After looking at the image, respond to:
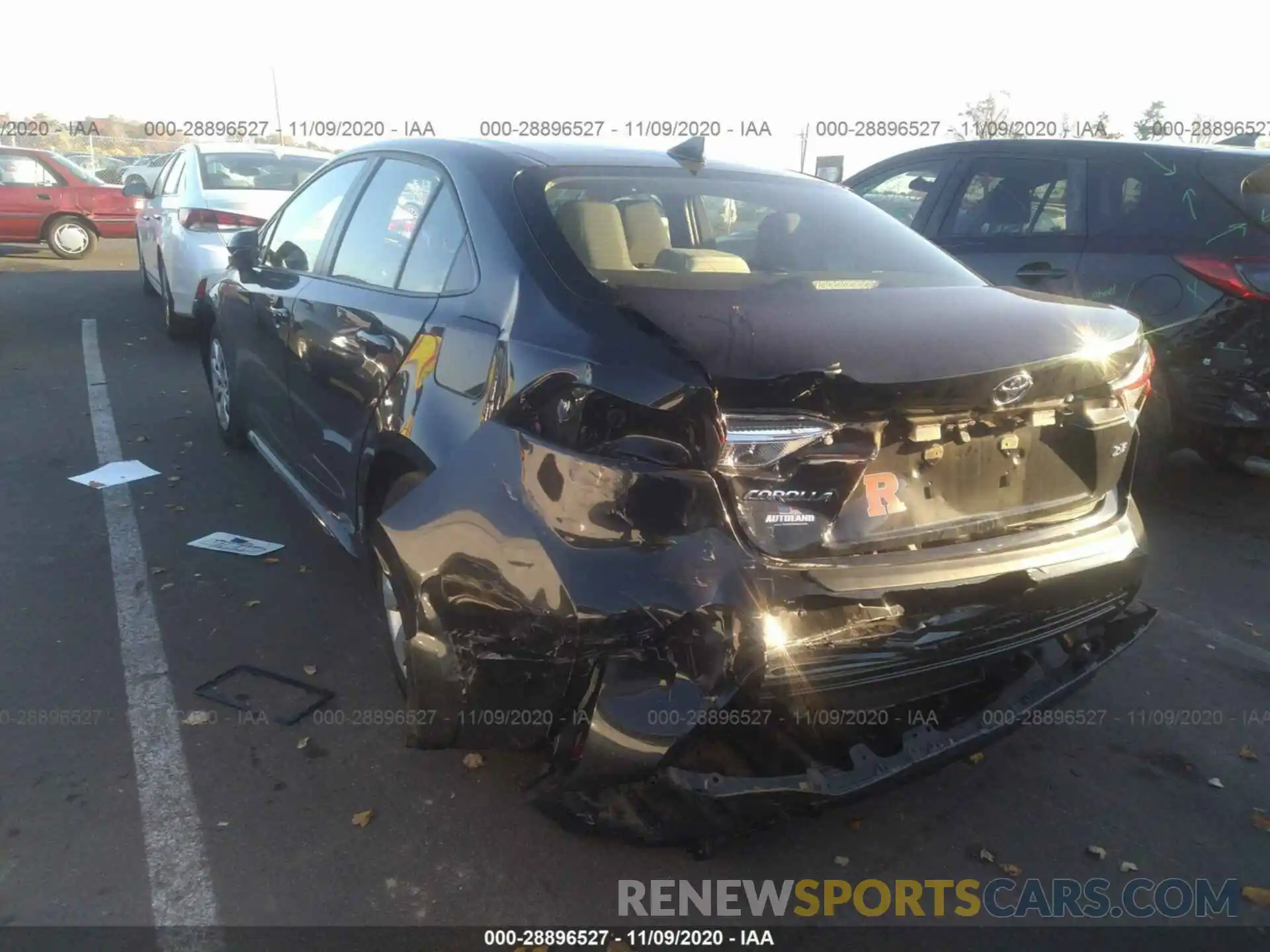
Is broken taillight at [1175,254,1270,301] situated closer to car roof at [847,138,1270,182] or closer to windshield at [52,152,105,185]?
car roof at [847,138,1270,182]

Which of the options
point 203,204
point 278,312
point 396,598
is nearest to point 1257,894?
point 396,598

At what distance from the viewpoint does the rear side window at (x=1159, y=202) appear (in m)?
4.82

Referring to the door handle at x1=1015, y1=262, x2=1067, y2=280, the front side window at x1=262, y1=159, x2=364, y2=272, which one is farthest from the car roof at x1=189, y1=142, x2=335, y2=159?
the door handle at x1=1015, y1=262, x2=1067, y2=280

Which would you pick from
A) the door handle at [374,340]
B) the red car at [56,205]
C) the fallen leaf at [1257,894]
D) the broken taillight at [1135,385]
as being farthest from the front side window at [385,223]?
the red car at [56,205]

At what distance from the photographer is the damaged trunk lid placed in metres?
2.15

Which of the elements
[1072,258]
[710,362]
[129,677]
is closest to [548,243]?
[710,362]

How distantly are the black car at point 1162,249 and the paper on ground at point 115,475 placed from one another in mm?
4635

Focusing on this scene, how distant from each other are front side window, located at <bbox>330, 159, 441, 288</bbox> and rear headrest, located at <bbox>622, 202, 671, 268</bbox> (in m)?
0.64

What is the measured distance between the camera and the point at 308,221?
14.3 ft

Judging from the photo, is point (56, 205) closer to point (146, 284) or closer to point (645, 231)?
point (146, 284)

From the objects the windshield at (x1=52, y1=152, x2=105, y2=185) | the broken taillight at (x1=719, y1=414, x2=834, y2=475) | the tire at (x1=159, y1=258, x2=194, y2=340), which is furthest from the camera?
the windshield at (x1=52, y1=152, x2=105, y2=185)

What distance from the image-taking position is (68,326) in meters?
9.75

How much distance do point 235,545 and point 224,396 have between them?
1481 mm

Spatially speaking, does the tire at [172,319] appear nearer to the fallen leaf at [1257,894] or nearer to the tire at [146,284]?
the tire at [146,284]
